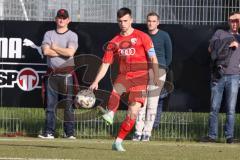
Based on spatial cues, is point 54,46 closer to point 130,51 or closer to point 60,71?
point 60,71

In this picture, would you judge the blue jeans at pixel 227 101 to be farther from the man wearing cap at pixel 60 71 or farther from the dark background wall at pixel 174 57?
the man wearing cap at pixel 60 71

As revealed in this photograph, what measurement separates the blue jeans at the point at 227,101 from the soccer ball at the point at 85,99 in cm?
219

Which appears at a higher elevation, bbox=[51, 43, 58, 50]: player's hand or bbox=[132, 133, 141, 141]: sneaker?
bbox=[51, 43, 58, 50]: player's hand

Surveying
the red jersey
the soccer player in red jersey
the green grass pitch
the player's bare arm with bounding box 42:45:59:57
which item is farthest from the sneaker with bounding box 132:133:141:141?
the red jersey

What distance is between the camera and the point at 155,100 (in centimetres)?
1546

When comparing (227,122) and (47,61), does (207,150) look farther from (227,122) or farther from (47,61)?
(47,61)

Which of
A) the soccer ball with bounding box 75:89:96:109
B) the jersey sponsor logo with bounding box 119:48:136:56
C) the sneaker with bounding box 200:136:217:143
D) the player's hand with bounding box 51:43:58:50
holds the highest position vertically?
the player's hand with bounding box 51:43:58:50

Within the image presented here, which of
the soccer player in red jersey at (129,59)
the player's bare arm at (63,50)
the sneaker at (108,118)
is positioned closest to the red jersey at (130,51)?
the soccer player in red jersey at (129,59)

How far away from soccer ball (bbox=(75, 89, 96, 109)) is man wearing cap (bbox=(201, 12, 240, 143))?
220 cm

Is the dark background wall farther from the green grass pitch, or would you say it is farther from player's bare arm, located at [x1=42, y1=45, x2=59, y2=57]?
the green grass pitch

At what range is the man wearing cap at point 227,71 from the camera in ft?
50.0

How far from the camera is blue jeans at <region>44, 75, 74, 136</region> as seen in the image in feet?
51.2

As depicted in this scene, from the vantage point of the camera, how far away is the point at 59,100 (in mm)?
15812

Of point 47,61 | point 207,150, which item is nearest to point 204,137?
point 207,150
